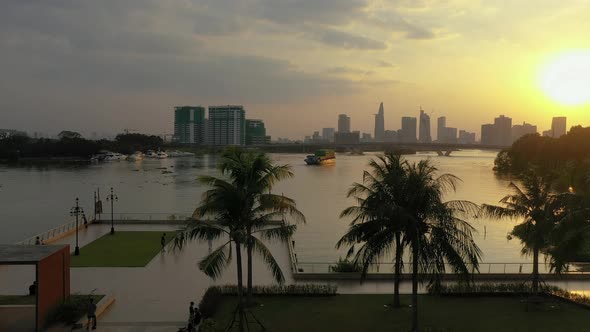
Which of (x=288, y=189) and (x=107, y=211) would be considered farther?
(x=288, y=189)

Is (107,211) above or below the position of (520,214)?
below

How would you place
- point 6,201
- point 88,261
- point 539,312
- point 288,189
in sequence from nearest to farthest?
1. point 539,312
2. point 88,261
3. point 6,201
4. point 288,189

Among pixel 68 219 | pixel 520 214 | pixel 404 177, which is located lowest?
pixel 68 219

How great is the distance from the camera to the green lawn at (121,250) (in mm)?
24391

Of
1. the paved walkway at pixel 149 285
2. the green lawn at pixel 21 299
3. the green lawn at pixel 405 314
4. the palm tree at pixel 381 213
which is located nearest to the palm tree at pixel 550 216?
the green lawn at pixel 405 314

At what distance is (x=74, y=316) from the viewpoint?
1563cm

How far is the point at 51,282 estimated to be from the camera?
1566 centimetres

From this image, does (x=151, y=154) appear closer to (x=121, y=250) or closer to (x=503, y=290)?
(x=121, y=250)

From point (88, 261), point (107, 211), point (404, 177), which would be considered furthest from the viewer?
point (107, 211)

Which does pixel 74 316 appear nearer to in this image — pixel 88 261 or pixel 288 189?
pixel 88 261

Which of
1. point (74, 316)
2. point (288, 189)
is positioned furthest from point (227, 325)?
point (288, 189)

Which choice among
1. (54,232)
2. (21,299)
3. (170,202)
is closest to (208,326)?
(21,299)

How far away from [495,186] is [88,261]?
67.2m

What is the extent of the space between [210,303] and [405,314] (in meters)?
6.40
